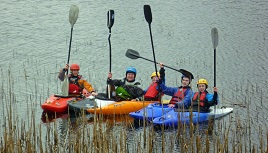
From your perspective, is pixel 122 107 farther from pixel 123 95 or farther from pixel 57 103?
pixel 57 103

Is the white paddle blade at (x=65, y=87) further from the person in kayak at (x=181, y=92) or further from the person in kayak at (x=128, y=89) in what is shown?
the person in kayak at (x=181, y=92)

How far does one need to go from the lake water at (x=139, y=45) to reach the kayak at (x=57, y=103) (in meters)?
0.43

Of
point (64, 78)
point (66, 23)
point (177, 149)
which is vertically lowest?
point (177, 149)

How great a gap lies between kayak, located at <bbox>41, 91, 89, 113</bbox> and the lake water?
433 mm

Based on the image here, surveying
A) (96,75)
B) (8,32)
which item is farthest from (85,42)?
(96,75)

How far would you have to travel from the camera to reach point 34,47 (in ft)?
68.4

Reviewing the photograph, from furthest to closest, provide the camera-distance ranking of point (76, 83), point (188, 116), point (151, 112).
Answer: point (76, 83) < point (151, 112) < point (188, 116)

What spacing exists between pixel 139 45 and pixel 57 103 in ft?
26.4

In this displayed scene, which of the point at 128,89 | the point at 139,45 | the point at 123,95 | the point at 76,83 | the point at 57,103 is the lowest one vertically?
the point at 57,103

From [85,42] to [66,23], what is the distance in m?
3.25

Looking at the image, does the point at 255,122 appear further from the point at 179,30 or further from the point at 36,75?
the point at 179,30

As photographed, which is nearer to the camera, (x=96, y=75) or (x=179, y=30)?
(x=96, y=75)

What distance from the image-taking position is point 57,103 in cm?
1386

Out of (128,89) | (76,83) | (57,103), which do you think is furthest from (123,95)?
(57,103)
